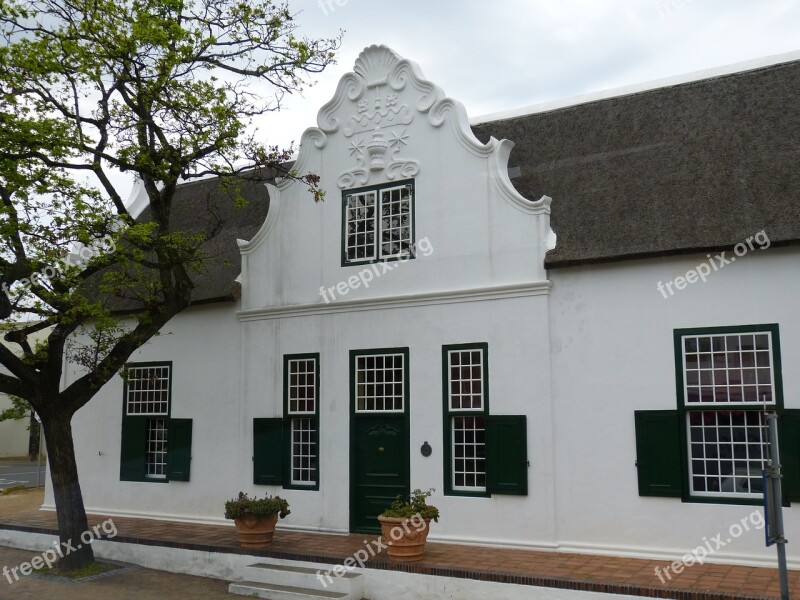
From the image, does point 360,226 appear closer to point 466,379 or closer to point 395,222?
point 395,222

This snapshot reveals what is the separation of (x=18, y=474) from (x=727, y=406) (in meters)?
25.8

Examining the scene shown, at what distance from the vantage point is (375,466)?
1217 cm

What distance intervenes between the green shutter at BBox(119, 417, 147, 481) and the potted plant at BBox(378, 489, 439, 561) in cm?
633

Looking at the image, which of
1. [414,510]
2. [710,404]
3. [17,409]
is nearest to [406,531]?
[414,510]

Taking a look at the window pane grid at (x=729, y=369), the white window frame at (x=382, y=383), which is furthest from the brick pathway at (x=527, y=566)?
the window pane grid at (x=729, y=369)

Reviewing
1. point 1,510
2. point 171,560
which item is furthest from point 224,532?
point 1,510

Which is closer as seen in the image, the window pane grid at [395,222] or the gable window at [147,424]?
the window pane grid at [395,222]

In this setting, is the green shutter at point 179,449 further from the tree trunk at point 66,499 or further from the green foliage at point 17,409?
the green foliage at point 17,409

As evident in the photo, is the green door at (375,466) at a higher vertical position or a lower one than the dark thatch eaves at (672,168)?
lower

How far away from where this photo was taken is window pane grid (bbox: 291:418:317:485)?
42.1ft

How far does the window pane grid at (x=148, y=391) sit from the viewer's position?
47.8ft

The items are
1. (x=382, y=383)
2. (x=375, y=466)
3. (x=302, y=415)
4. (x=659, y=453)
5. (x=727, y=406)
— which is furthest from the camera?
(x=302, y=415)

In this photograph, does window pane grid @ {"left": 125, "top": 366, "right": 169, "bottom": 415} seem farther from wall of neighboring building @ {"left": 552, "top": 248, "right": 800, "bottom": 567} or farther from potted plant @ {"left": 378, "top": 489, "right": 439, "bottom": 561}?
wall of neighboring building @ {"left": 552, "top": 248, "right": 800, "bottom": 567}

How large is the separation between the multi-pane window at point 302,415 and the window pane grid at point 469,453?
99.4 inches
